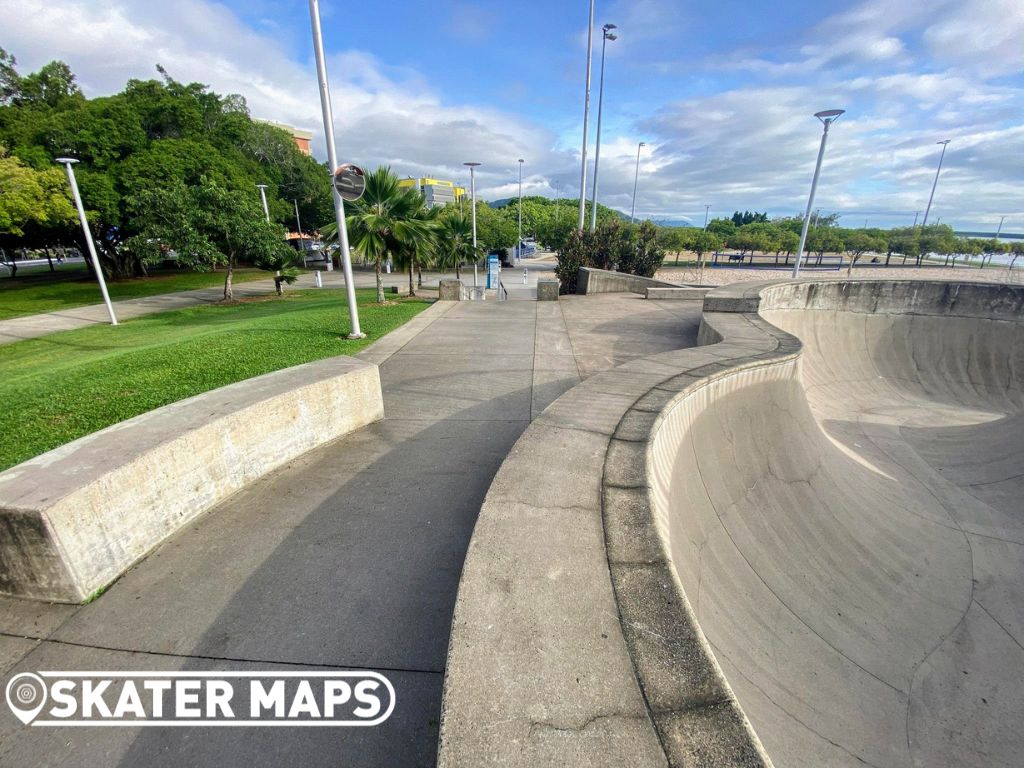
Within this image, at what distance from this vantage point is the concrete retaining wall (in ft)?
58.5

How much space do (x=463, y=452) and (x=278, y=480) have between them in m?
1.88

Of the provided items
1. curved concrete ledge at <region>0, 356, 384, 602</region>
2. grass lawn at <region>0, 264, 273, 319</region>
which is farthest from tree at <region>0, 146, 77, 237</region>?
curved concrete ledge at <region>0, 356, 384, 602</region>

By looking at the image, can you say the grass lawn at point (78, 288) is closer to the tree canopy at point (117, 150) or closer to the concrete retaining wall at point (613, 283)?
the tree canopy at point (117, 150)

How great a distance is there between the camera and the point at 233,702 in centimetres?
A: 224

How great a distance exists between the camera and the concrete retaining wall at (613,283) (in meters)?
17.8

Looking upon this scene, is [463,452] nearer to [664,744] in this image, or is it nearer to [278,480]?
[278,480]

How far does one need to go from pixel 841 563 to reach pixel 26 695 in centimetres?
720

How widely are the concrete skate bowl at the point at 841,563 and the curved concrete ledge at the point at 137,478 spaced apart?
3376 millimetres

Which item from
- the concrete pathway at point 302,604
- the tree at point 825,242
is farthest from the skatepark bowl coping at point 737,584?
the tree at point 825,242

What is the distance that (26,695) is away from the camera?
2.23 m

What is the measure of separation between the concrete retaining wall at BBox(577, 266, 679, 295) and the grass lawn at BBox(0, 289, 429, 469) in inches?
331

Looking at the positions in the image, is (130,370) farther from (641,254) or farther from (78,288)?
(78,288)

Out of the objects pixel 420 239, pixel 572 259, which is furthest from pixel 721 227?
pixel 420 239

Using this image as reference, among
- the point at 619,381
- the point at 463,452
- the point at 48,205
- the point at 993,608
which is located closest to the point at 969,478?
the point at 993,608
